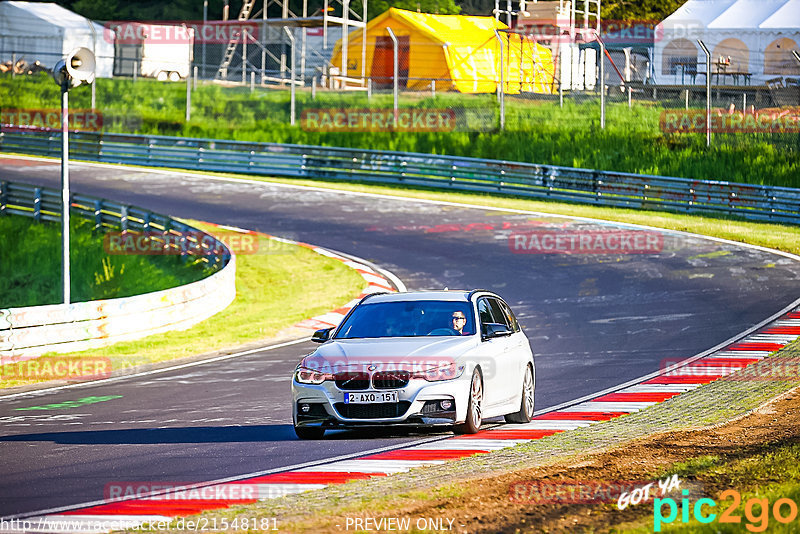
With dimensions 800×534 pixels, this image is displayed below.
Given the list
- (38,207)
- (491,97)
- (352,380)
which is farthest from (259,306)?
(491,97)

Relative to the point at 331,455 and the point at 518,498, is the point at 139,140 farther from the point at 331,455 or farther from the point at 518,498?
the point at 518,498

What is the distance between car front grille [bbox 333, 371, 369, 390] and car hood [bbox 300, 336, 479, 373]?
56 mm

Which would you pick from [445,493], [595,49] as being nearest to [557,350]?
[445,493]

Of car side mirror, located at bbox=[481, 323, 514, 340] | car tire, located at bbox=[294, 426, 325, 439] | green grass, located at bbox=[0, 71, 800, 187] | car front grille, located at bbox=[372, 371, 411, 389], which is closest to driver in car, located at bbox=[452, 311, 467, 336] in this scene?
car side mirror, located at bbox=[481, 323, 514, 340]

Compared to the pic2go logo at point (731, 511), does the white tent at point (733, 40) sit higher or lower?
higher

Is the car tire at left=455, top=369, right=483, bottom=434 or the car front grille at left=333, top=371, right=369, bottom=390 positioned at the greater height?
the car front grille at left=333, top=371, right=369, bottom=390

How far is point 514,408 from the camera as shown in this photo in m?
11.8

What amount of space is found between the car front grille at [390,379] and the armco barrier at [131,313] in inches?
318

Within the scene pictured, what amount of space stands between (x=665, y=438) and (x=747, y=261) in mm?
16139

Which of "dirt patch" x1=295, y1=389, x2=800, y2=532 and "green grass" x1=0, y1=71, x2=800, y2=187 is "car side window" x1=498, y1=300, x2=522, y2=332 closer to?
"dirt patch" x1=295, y1=389, x2=800, y2=532

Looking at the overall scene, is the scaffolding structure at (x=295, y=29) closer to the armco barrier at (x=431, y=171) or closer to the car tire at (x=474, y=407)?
the armco barrier at (x=431, y=171)

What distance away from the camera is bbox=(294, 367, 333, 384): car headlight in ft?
34.4

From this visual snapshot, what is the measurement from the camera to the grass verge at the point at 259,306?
1809 cm

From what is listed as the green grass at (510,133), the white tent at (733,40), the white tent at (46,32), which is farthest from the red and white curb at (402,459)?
the white tent at (46,32)
